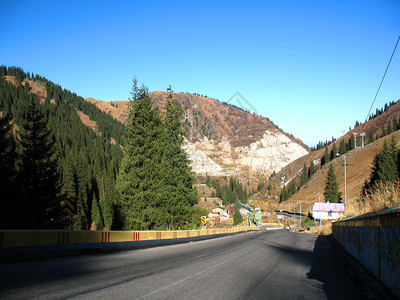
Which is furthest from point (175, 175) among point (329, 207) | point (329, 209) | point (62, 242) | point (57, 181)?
point (329, 207)

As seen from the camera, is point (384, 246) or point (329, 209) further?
point (329, 209)

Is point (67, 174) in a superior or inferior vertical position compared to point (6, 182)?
superior

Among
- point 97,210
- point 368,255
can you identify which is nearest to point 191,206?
point 368,255

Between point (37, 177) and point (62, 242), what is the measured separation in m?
23.0

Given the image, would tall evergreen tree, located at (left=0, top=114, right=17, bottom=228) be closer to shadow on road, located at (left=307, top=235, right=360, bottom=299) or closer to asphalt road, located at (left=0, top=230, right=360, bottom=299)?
asphalt road, located at (left=0, top=230, right=360, bottom=299)

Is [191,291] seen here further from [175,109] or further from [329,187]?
[329,187]

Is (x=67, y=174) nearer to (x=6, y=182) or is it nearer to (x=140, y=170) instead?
(x=6, y=182)

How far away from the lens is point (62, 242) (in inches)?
534

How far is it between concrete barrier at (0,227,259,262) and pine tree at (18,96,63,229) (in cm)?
1682

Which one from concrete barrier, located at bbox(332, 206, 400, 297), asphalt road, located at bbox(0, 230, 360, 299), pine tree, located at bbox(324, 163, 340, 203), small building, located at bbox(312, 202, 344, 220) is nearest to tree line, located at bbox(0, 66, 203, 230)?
asphalt road, located at bbox(0, 230, 360, 299)

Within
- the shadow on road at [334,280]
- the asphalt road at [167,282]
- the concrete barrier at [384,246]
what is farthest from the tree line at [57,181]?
the concrete barrier at [384,246]

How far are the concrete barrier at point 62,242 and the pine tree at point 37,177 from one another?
16.8 m

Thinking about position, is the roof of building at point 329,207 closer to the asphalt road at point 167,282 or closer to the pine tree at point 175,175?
the pine tree at point 175,175

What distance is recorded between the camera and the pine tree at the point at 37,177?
1292 inches
